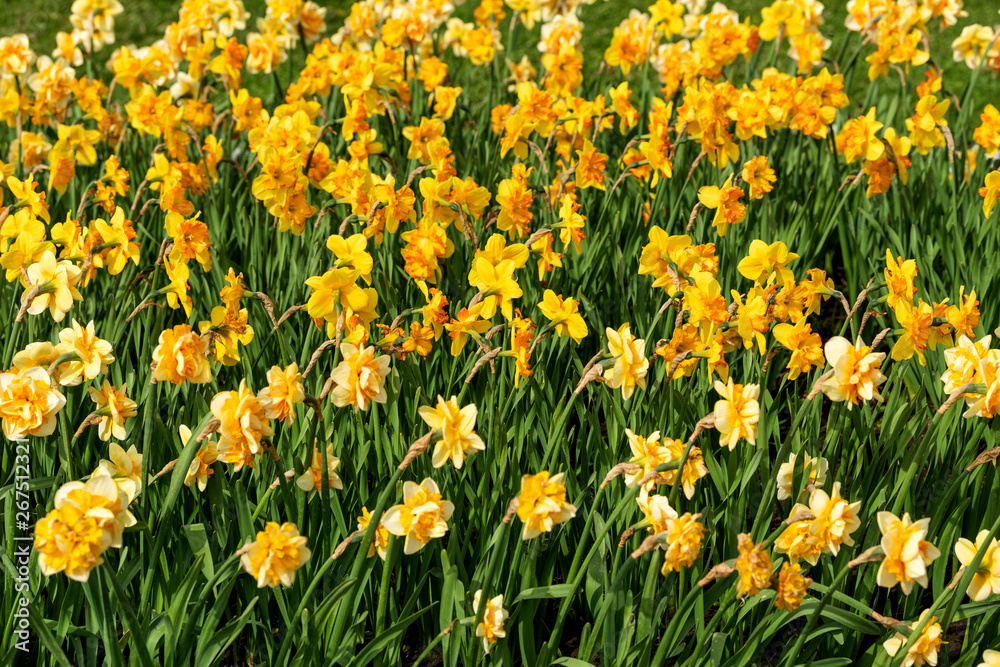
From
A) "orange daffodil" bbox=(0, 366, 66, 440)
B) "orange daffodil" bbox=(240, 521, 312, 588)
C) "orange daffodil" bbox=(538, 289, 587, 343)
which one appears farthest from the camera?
"orange daffodil" bbox=(538, 289, 587, 343)

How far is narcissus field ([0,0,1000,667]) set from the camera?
4.74 feet

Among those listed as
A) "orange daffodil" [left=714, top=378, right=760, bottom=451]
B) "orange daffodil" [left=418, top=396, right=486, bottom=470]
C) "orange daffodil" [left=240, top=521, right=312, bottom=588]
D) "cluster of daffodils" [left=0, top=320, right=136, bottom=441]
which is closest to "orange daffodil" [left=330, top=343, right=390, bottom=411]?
"orange daffodil" [left=418, top=396, right=486, bottom=470]

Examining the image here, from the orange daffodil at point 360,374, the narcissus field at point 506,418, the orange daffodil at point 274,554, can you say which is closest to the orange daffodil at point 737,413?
the narcissus field at point 506,418

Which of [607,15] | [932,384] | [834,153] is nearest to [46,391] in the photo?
[932,384]

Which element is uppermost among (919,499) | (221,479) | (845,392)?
(845,392)

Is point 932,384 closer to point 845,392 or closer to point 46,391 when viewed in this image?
point 845,392

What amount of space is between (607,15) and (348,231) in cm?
661

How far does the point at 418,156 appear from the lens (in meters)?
2.94

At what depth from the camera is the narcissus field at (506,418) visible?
144 centimetres

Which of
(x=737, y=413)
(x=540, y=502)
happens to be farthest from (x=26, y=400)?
(x=737, y=413)

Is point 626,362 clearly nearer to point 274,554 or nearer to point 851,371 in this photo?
point 851,371

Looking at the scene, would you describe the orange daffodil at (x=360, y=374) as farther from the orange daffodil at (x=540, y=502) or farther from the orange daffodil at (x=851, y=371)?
the orange daffodil at (x=851, y=371)

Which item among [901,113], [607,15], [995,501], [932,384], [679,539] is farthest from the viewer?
[607,15]

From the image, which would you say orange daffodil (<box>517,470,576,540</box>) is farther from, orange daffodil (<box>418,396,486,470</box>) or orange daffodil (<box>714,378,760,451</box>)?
orange daffodil (<box>714,378,760,451</box>)
